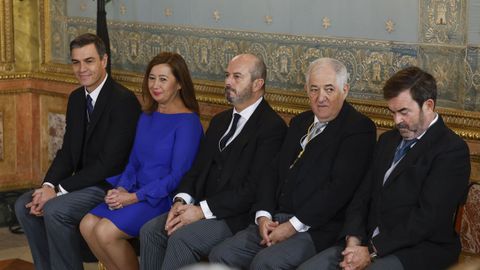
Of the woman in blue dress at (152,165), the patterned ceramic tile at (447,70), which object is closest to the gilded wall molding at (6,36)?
the woman in blue dress at (152,165)

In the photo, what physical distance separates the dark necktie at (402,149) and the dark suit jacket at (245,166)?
83cm

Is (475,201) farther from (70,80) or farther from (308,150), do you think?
(70,80)

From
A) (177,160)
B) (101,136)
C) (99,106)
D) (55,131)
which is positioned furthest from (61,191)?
(55,131)

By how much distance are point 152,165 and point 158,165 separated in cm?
3

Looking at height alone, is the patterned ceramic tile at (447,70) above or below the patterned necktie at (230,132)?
above

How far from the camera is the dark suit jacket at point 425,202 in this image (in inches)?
187

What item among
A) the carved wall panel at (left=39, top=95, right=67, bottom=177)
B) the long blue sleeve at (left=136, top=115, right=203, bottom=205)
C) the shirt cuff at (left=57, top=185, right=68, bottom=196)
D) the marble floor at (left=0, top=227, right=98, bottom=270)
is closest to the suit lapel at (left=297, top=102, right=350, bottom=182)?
the long blue sleeve at (left=136, top=115, right=203, bottom=205)

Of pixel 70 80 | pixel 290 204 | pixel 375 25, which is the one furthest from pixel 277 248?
pixel 70 80

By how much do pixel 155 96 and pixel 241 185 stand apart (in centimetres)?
79

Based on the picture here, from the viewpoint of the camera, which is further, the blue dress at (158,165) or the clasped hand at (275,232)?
the blue dress at (158,165)

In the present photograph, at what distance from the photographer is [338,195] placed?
5.24m

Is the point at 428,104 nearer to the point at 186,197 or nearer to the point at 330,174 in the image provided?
the point at 330,174

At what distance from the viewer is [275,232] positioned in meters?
5.23

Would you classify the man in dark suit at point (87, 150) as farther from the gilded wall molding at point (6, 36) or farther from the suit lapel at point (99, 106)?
the gilded wall molding at point (6, 36)
